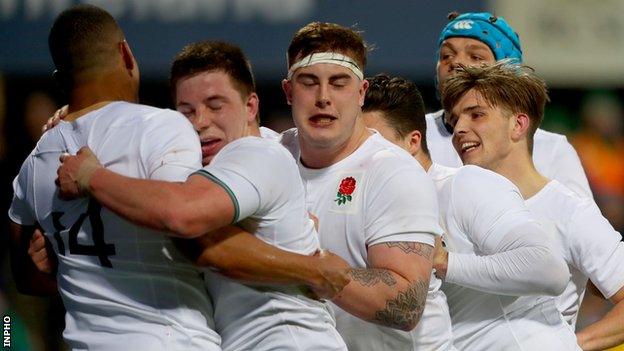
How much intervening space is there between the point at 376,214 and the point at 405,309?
0.42 m

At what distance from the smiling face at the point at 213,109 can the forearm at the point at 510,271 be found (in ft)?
3.45

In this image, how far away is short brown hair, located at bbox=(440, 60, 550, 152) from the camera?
602 cm

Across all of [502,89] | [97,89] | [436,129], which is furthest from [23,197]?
[436,129]

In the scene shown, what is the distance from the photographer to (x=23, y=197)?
504 centimetres

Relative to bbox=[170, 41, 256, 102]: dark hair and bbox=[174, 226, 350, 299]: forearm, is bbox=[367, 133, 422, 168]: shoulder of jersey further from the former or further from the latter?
bbox=[174, 226, 350, 299]: forearm

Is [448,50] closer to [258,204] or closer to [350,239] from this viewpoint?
[350,239]

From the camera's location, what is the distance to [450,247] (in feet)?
18.3

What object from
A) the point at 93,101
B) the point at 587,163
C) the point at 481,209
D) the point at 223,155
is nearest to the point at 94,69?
the point at 93,101

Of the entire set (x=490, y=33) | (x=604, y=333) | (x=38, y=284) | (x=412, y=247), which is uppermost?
(x=490, y=33)

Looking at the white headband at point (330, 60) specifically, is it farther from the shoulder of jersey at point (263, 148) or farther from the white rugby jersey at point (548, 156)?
the white rugby jersey at point (548, 156)

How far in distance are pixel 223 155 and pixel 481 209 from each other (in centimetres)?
128

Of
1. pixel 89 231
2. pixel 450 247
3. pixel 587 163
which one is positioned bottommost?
pixel 587 163

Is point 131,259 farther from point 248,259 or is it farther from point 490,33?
point 490,33

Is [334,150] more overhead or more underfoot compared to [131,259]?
more overhead
